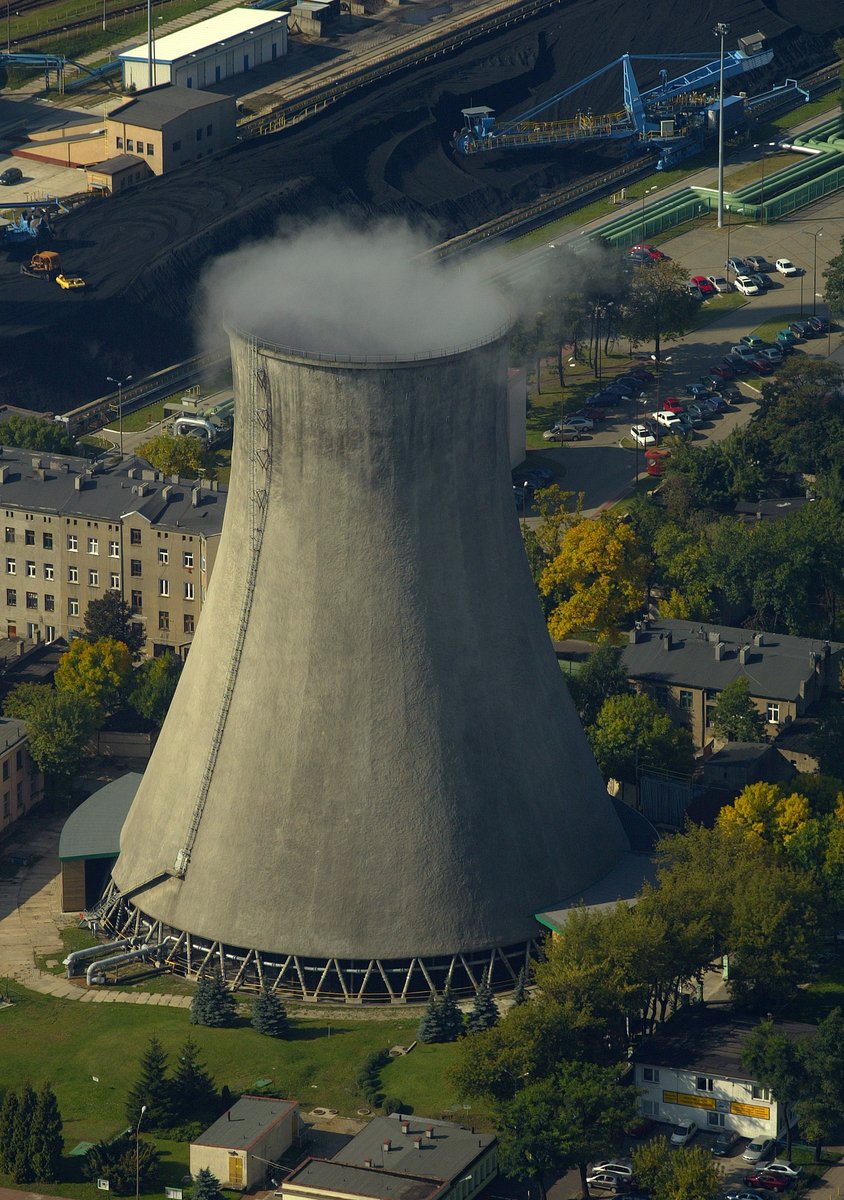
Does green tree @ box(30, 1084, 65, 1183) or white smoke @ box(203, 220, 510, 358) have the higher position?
white smoke @ box(203, 220, 510, 358)

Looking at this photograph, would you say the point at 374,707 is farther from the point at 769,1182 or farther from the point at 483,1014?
the point at 769,1182

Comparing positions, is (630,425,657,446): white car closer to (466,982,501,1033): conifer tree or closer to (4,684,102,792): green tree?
(4,684,102,792): green tree

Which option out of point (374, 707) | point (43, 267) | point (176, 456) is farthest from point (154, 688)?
point (43, 267)

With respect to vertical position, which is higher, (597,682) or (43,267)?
(43,267)

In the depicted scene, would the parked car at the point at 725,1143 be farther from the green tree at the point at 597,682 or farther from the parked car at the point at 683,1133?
the green tree at the point at 597,682

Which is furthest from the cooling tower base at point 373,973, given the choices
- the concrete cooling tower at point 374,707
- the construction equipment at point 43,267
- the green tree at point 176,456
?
the construction equipment at point 43,267

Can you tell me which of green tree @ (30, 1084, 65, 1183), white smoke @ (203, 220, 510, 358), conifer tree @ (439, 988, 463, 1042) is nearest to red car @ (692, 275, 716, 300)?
white smoke @ (203, 220, 510, 358)
